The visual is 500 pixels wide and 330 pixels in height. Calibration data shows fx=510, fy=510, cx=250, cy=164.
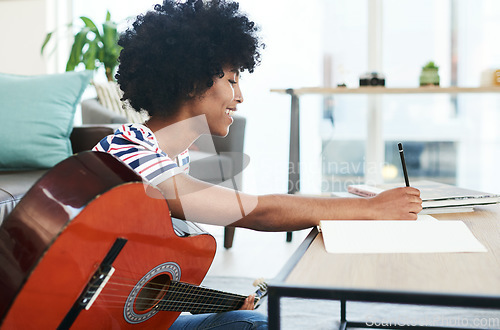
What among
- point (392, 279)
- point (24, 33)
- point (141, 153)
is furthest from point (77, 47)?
point (392, 279)

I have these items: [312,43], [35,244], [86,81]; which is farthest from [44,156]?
[312,43]

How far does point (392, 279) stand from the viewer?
0.61 metres

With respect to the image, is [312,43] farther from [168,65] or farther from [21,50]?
[168,65]

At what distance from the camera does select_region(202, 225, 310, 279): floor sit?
2.18 m

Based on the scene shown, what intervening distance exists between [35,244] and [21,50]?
3.69 m

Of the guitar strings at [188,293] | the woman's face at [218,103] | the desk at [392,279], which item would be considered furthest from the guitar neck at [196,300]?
the woman's face at [218,103]

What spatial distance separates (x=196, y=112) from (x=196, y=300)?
369mm

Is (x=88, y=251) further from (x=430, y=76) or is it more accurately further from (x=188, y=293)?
(x=430, y=76)

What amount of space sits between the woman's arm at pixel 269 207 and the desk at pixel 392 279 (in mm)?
118

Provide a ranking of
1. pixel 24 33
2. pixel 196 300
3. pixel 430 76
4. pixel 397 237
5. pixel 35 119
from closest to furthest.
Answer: pixel 397 237 < pixel 196 300 < pixel 35 119 < pixel 430 76 < pixel 24 33

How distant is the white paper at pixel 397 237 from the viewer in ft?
2.45

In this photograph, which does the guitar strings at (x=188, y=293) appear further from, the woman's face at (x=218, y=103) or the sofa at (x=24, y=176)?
the sofa at (x=24, y=176)

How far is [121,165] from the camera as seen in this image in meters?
0.70

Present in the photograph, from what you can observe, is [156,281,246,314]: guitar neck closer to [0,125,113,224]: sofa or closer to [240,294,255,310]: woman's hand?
[240,294,255,310]: woman's hand
